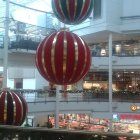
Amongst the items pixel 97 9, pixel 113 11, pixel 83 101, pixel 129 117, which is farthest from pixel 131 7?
pixel 129 117

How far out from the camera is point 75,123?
23.1m

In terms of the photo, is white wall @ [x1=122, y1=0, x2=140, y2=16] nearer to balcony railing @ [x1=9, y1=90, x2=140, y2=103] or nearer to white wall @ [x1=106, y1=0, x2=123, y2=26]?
white wall @ [x1=106, y1=0, x2=123, y2=26]

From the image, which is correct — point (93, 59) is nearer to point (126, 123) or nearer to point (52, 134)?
point (126, 123)

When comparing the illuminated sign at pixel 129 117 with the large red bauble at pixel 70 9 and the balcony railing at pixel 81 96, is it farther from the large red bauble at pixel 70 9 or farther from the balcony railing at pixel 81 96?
the large red bauble at pixel 70 9

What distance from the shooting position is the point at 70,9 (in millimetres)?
4695

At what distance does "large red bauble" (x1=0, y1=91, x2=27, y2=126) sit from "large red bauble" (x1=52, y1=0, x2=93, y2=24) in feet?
4.85

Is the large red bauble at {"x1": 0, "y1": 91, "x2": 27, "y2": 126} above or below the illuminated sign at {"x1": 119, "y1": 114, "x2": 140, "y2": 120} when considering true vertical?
above

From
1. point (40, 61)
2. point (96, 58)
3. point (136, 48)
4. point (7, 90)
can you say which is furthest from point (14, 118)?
point (136, 48)

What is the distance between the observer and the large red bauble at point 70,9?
15.3 feet

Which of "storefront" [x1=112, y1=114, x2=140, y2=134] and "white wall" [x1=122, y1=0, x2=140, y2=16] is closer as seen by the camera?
"storefront" [x1=112, y1=114, x2=140, y2=134]

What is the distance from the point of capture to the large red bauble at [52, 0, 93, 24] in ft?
15.3

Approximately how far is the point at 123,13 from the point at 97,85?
766 cm

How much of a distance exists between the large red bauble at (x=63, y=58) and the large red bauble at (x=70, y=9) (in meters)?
0.42

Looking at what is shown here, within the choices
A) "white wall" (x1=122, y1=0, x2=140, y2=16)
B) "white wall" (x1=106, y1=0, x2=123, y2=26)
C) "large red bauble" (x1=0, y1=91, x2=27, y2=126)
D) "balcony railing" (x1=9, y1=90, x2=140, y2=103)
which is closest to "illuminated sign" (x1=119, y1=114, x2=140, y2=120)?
"balcony railing" (x1=9, y1=90, x2=140, y2=103)
